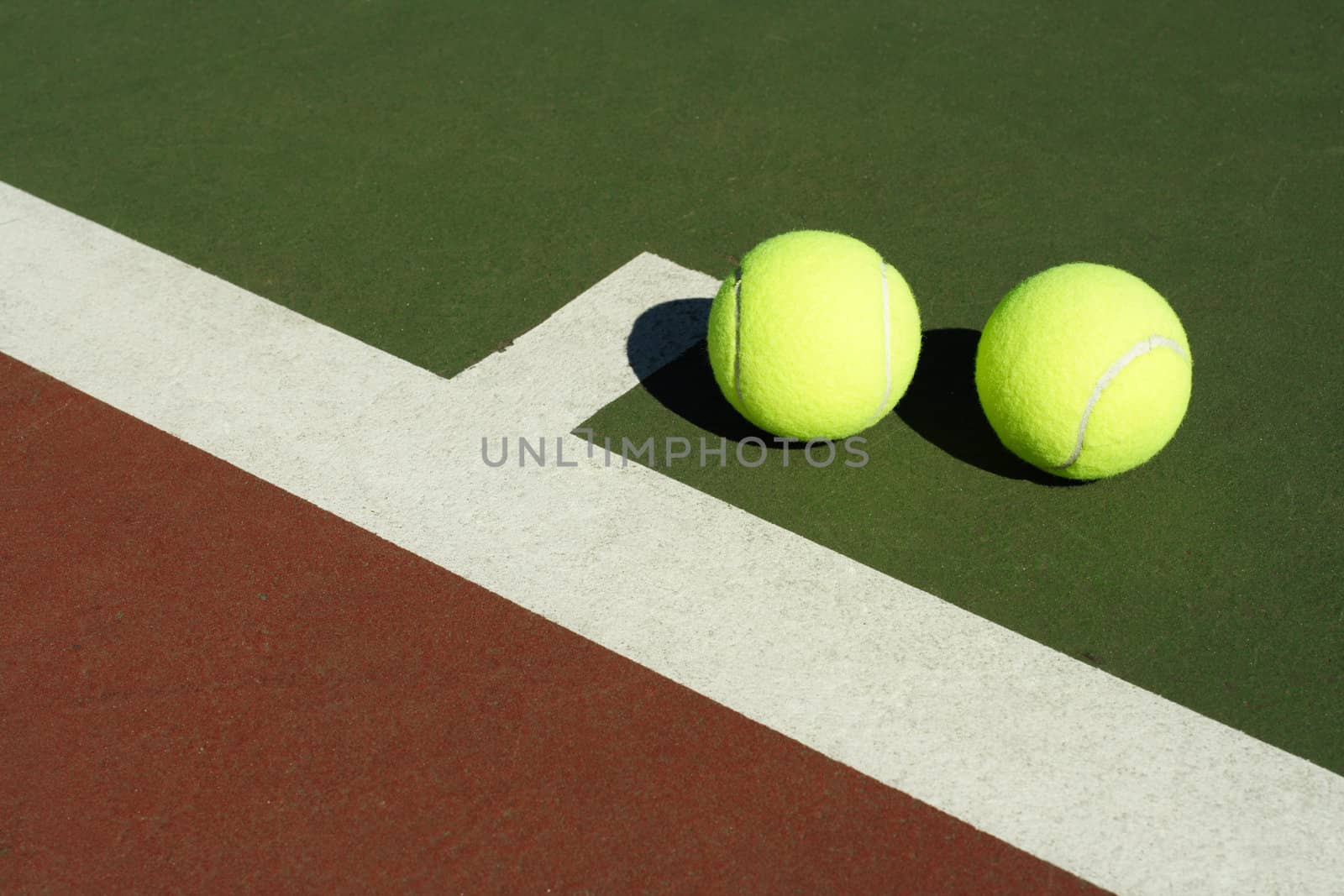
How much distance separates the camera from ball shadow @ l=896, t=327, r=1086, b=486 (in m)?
4.87

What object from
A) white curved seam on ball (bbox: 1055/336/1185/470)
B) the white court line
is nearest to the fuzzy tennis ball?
white curved seam on ball (bbox: 1055/336/1185/470)

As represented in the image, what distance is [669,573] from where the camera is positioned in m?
4.43

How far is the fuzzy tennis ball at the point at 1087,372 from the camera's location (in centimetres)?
438

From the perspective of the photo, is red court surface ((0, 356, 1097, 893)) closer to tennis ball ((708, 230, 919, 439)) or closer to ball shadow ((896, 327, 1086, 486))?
tennis ball ((708, 230, 919, 439))

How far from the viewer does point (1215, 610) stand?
4.29 meters

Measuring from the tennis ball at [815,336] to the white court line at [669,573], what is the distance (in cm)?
44

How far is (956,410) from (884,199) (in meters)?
1.66

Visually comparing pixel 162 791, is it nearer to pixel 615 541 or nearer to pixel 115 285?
pixel 615 541

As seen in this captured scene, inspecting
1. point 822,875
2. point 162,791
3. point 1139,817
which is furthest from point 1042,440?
point 162,791

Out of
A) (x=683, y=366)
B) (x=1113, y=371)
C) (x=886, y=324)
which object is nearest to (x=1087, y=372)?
(x=1113, y=371)

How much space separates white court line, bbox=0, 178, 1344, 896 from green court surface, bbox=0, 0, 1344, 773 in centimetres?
15

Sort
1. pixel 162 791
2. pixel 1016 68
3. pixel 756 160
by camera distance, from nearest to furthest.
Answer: pixel 162 791 < pixel 756 160 < pixel 1016 68

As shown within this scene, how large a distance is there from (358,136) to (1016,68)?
3.71 m

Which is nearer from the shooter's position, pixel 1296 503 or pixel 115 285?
pixel 1296 503
